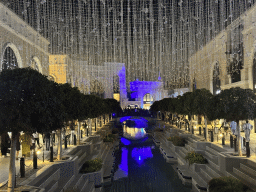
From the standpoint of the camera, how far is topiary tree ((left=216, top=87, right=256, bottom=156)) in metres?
8.95

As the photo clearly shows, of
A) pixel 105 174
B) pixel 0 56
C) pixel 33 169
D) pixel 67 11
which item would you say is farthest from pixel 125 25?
pixel 33 169

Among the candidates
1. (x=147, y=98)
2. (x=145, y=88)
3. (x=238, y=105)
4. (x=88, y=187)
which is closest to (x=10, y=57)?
(x=88, y=187)

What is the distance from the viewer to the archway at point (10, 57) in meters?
18.4

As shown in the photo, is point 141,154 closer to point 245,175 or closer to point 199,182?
point 199,182

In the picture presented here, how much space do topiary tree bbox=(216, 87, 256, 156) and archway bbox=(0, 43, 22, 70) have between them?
1576 cm

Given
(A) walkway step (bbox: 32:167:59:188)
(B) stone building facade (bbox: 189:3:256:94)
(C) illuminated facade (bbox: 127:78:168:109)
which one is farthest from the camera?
(C) illuminated facade (bbox: 127:78:168:109)

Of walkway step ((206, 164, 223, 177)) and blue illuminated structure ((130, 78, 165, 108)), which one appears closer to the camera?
walkway step ((206, 164, 223, 177))

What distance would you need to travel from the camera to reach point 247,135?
10422 millimetres

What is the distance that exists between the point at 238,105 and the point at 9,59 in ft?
58.9

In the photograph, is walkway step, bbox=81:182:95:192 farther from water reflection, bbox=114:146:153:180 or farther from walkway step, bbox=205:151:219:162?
walkway step, bbox=205:151:219:162

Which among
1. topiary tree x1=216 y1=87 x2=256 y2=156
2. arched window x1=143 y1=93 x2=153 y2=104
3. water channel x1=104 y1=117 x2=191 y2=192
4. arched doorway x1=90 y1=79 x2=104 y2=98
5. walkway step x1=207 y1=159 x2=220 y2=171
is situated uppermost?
arched doorway x1=90 y1=79 x2=104 y2=98

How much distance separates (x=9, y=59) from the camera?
1914cm

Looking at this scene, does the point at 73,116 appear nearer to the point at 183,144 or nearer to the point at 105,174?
the point at 105,174

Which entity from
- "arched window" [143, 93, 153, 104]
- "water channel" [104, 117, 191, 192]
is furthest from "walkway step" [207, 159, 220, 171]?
"arched window" [143, 93, 153, 104]
